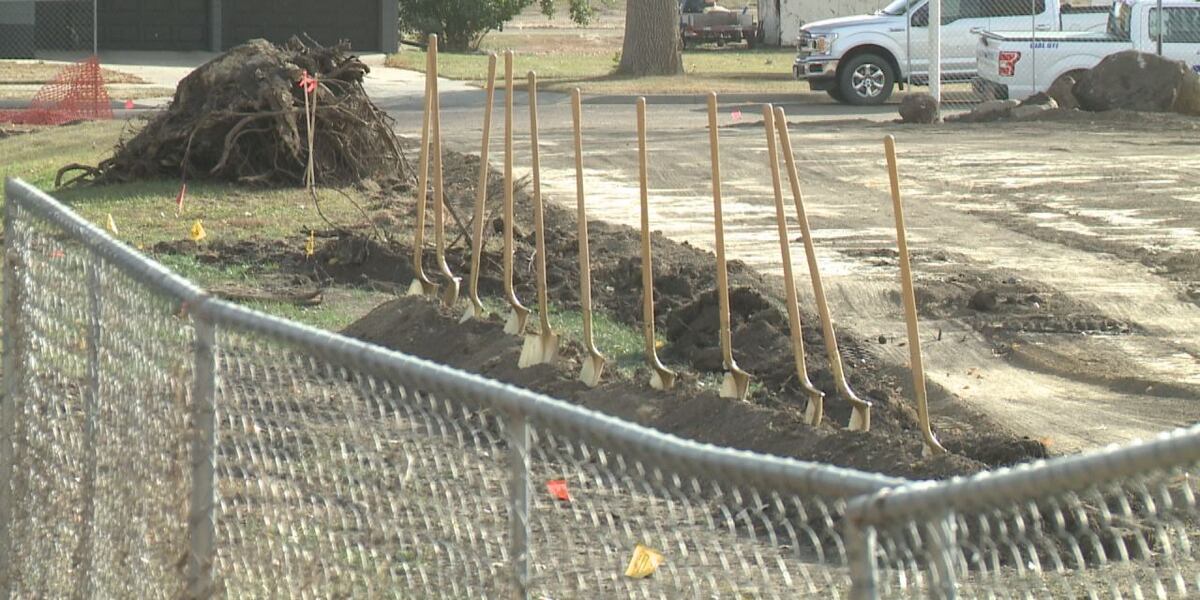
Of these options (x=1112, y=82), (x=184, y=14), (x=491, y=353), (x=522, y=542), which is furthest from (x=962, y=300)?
(x=184, y=14)

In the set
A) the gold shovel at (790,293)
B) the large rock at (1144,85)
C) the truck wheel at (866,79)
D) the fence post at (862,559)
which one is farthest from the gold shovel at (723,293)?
the truck wheel at (866,79)

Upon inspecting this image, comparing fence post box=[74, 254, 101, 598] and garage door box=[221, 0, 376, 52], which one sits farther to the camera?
garage door box=[221, 0, 376, 52]

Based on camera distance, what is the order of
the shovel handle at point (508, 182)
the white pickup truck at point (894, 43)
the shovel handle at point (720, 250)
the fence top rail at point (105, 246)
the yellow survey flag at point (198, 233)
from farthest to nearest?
the white pickup truck at point (894, 43) < the yellow survey flag at point (198, 233) < the shovel handle at point (508, 182) < the shovel handle at point (720, 250) < the fence top rail at point (105, 246)

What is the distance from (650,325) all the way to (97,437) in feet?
10.8

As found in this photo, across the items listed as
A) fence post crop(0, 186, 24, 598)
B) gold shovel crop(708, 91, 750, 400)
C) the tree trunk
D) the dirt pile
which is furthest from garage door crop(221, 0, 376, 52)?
fence post crop(0, 186, 24, 598)

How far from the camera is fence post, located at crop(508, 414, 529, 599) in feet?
8.43

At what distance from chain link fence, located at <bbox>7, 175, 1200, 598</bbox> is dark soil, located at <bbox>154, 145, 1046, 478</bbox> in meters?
1.43

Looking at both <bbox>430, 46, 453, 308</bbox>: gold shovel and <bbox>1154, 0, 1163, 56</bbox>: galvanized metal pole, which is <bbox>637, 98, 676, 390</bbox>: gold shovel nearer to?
<bbox>430, 46, 453, 308</bbox>: gold shovel

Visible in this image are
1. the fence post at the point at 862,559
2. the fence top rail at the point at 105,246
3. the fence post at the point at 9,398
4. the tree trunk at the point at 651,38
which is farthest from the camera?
the tree trunk at the point at 651,38

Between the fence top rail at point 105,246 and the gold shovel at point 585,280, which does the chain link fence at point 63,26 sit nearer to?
the gold shovel at point 585,280

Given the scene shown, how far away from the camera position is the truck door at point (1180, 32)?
22.6 meters

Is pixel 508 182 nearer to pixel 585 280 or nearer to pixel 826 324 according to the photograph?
pixel 585 280

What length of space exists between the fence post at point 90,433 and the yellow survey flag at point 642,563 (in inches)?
62.8

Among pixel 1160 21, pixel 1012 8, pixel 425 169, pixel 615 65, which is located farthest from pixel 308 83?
pixel 615 65
